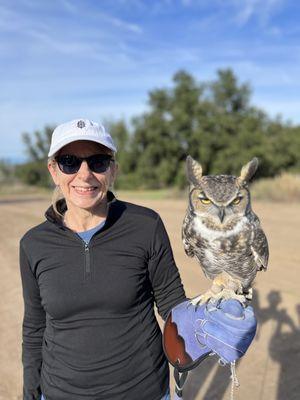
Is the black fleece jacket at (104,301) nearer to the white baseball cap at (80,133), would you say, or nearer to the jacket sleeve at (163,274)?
the jacket sleeve at (163,274)

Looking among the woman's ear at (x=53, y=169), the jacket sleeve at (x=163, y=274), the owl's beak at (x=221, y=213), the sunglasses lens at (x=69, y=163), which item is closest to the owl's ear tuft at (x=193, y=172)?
the owl's beak at (x=221, y=213)

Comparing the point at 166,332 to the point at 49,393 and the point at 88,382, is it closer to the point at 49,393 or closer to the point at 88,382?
the point at 88,382

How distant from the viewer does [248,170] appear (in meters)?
1.64

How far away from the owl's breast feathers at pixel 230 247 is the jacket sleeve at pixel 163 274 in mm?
135

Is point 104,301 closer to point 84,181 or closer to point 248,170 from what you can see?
point 84,181

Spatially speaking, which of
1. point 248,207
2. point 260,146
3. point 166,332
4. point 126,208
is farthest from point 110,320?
point 260,146

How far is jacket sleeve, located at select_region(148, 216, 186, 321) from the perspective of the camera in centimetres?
182

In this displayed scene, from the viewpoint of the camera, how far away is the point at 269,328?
454 centimetres

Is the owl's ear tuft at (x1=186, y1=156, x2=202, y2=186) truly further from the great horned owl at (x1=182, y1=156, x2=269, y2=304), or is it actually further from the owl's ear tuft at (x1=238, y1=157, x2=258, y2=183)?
the owl's ear tuft at (x1=238, y1=157, x2=258, y2=183)

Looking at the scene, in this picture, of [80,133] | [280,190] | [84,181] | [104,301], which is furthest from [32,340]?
[280,190]

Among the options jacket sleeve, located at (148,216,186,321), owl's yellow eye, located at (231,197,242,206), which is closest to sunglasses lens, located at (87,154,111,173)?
jacket sleeve, located at (148,216,186,321)

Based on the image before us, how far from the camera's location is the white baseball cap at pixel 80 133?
1.73m

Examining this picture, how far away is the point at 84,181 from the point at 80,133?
210 millimetres

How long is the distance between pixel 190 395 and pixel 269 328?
1.43 meters
